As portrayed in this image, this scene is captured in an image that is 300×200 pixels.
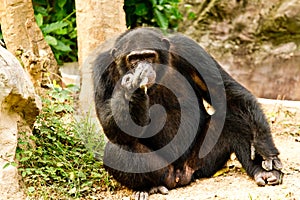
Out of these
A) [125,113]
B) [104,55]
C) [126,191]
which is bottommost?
[126,191]

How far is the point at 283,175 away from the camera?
5.66 m

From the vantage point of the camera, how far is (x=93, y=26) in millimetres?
7617

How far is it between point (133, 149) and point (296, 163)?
6.27 feet

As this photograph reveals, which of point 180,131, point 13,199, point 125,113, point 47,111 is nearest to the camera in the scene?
point 13,199

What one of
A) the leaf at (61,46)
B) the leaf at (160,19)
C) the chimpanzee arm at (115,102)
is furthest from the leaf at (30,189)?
the leaf at (160,19)

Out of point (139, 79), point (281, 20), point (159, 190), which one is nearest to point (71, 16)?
point (281, 20)

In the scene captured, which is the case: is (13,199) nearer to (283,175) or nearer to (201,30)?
(283,175)

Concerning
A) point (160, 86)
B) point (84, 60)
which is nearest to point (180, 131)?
point (160, 86)

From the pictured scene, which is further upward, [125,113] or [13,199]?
[125,113]

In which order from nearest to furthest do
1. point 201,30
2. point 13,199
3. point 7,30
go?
point 13,199
point 7,30
point 201,30

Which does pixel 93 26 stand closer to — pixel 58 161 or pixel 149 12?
pixel 58 161

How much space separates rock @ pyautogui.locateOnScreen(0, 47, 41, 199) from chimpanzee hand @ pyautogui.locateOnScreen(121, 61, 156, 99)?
38.7 inches

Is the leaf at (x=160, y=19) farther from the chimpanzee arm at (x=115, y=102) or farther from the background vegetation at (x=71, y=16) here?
the chimpanzee arm at (x=115, y=102)

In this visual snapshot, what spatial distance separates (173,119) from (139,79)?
0.78 metres
